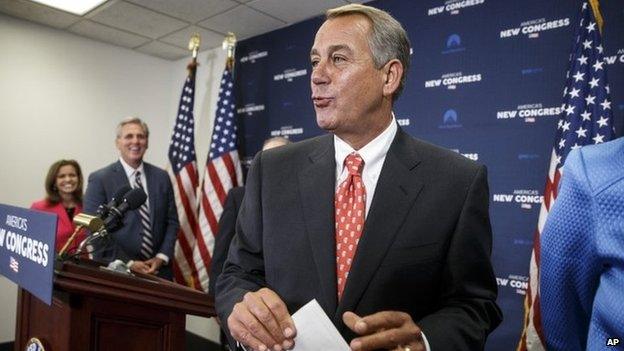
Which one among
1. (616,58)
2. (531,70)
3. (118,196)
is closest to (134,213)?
(118,196)

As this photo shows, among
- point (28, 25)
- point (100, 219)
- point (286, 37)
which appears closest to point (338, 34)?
point (100, 219)

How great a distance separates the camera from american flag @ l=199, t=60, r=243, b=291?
394cm

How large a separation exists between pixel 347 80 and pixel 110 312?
1072 millimetres

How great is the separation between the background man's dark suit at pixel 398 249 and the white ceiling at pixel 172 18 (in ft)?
9.55

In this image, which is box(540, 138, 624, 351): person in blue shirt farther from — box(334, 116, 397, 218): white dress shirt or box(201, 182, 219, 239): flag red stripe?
box(201, 182, 219, 239): flag red stripe

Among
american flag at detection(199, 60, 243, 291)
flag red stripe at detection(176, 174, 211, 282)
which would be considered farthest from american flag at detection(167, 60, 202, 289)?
american flag at detection(199, 60, 243, 291)

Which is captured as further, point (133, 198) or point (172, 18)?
point (172, 18)

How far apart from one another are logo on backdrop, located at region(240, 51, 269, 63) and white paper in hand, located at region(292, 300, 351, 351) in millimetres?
3966

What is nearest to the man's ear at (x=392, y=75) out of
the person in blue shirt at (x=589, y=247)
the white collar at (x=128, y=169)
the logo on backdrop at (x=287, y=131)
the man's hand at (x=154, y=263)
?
the person in blue shirt at (x=589, y=247)

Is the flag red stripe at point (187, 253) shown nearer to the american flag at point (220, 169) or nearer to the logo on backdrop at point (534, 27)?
the american flag at point (220, 169)

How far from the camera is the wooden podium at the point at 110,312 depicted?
1303 mm

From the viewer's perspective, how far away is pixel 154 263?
3.12 metres

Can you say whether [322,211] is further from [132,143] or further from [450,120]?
[132,143]

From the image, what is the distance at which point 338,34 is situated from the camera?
120 centimetres
